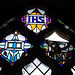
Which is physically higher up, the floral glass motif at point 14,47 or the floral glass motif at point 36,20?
the floral glass motif at point 36,20

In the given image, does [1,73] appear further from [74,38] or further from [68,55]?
[74,38]

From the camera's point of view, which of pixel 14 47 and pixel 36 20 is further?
pixel 36 20

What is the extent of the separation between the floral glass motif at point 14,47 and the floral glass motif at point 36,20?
0.78ft

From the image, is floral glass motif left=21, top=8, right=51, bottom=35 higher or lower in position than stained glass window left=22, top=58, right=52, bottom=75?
Result: higher

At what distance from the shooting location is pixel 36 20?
2631mm

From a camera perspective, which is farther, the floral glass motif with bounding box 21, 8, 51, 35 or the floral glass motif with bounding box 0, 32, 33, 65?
the floral glass motif with bounding box 21, 8, 51, 35

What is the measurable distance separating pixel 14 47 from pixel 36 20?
623 millimetres

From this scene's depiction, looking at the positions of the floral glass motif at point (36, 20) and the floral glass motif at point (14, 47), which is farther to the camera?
the floral glass motif at point (36, 20)

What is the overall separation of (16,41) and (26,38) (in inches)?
5.9

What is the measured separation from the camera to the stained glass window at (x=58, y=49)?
85.8 inches

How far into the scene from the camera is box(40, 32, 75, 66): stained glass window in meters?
2.18

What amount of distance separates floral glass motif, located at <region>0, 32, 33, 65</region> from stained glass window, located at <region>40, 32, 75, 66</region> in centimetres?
24

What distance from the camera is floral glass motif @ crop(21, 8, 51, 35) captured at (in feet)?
8.29

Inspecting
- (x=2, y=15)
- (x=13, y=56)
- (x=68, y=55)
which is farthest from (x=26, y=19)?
(x=68, y=55)
